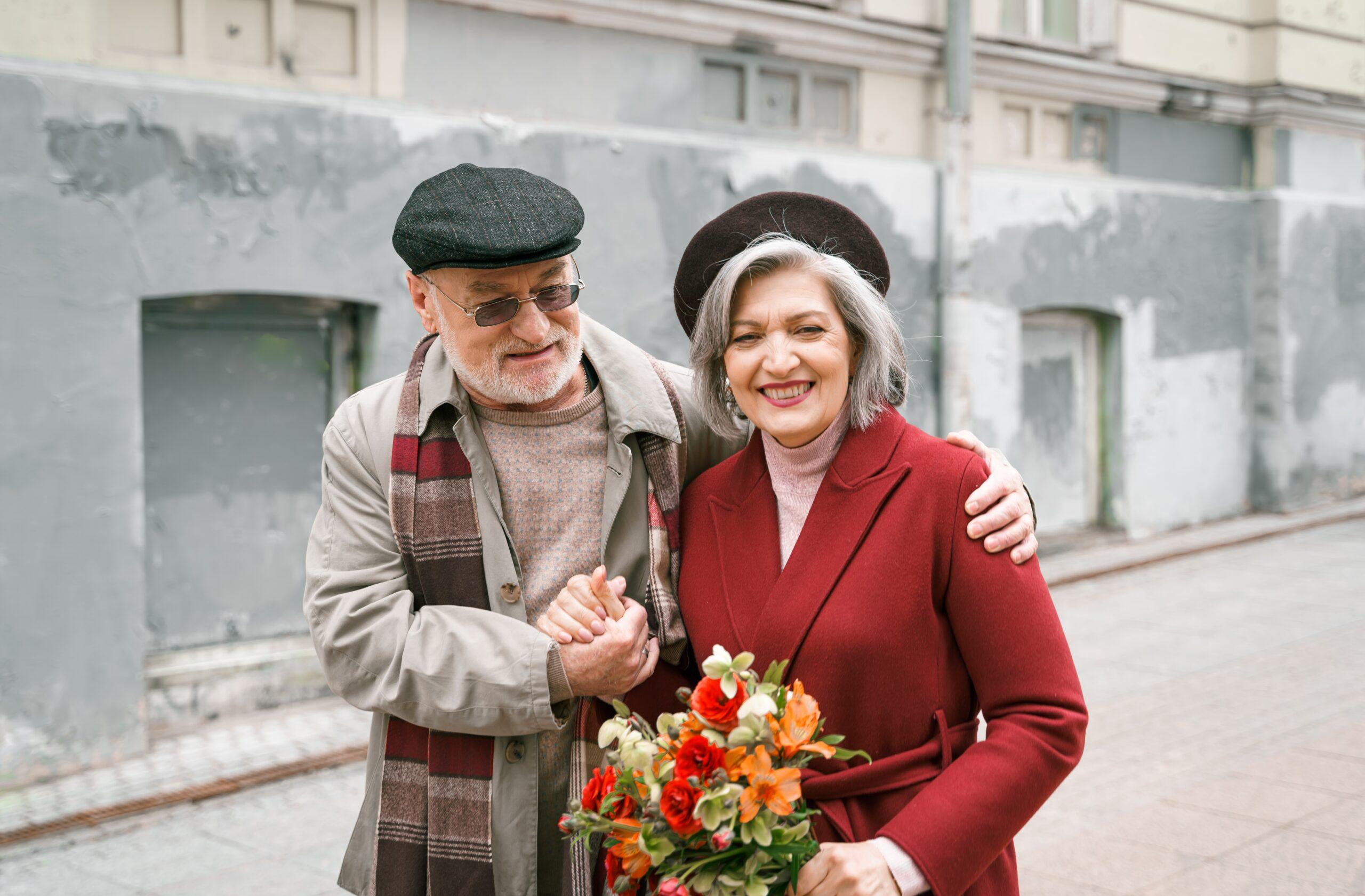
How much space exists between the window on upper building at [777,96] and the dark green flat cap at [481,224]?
5.55 meters

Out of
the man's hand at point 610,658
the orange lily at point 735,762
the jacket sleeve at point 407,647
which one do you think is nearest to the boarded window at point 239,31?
→ the jacket sleeve at point 407,647

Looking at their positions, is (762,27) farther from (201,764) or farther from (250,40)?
(201,764)

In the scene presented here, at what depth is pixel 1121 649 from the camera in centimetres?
736

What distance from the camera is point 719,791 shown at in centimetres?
169

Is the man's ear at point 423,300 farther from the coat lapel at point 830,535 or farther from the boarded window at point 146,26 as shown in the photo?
the boarded window at point 146,26

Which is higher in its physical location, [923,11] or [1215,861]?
[923,11]

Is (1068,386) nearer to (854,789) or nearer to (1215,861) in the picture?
(1215,861)

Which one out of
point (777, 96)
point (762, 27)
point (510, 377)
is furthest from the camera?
point (777, 96)

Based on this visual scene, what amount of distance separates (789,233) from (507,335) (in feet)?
1.85

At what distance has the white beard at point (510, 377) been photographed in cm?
238

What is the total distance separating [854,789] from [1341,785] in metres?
3.91

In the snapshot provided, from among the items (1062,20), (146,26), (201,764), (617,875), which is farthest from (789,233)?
(1062,20)

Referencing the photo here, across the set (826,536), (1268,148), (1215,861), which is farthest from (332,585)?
(1268,148)

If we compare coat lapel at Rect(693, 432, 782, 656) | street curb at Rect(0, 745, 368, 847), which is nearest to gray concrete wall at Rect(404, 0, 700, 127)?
street curb at Rect(0, 745, 368, 847)
